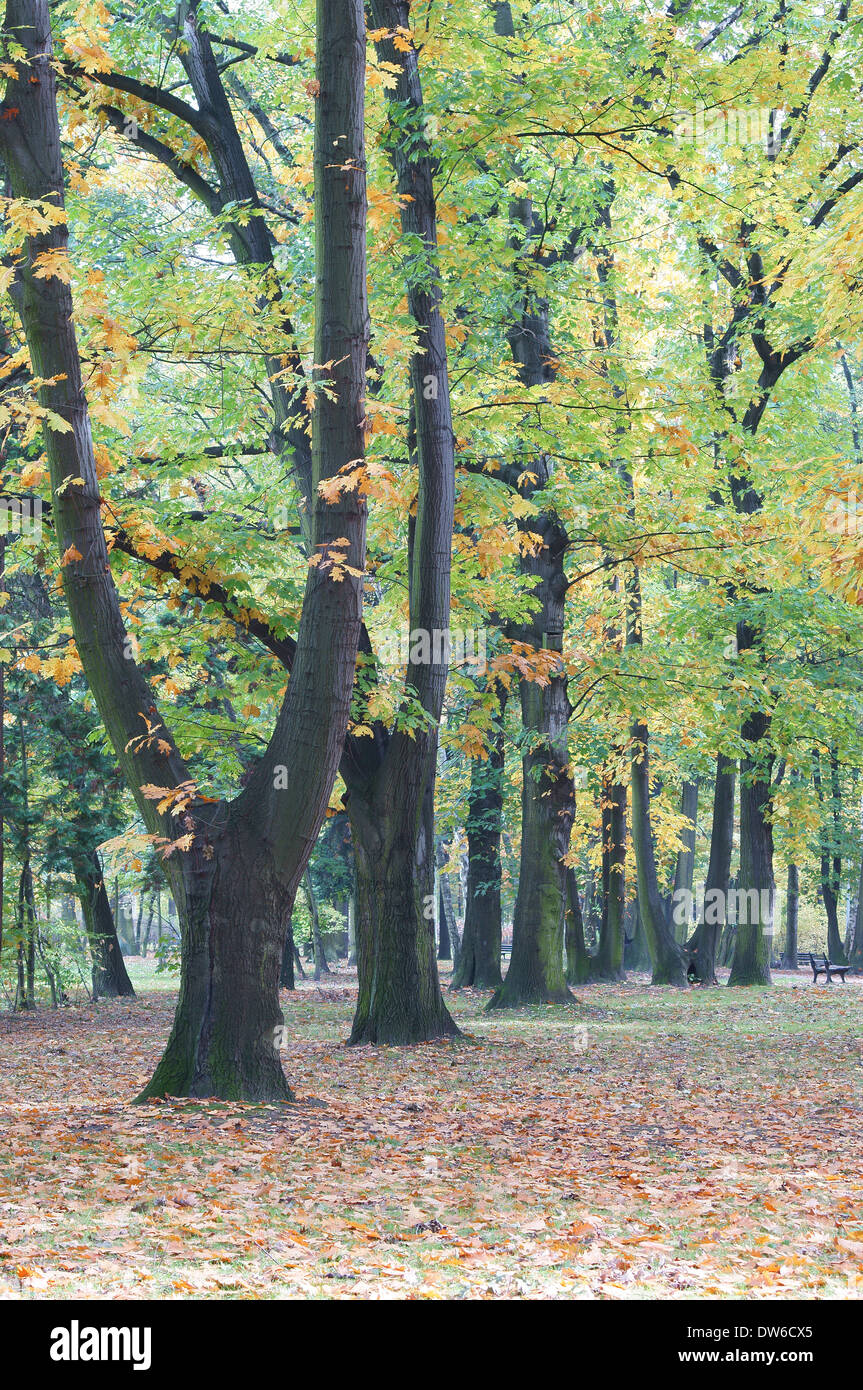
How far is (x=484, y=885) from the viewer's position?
23.2 metres

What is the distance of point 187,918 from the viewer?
27.6 feet

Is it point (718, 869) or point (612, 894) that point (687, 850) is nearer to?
point (612, 894)

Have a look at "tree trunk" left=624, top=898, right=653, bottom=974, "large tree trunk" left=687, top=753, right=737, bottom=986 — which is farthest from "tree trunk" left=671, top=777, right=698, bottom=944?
"large tree trunk" left=687, top=753, right=737, bottom=986

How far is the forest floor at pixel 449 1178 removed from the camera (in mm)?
4609

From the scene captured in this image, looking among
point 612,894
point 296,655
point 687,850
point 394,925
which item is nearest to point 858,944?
point 687,850

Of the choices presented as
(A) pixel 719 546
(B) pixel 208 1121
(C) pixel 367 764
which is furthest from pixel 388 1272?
(A) pixel 719 546

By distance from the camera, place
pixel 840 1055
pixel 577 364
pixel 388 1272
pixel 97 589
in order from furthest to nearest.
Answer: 1. pixel 577 364
2. pixel 840 1055
3. pixel 97 589
4. pixel 388 1272

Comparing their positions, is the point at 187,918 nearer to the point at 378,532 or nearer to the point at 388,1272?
the point at 388,1272

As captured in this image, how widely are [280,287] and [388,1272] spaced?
9467mm

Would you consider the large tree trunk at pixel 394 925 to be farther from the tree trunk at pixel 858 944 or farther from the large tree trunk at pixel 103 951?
the tree trunk at pixel 858 944

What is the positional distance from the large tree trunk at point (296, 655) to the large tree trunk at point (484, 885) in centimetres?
1450

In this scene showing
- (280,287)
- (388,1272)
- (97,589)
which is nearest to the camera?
(388,1272)

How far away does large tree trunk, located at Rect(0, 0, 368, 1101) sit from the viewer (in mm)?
8148

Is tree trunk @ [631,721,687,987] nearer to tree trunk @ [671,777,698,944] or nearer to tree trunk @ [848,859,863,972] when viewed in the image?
tree trunk @ [671,777,698,944]
